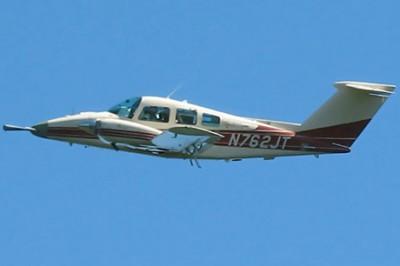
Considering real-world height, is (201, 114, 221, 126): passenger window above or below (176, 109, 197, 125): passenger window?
below

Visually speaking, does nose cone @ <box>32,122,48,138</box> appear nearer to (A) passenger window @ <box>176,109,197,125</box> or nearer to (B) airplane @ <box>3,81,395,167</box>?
(B) airplane @ <box>3,81,395,167</box>

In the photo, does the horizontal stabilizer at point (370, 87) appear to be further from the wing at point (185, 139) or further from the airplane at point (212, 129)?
the wing at point (185, 139)

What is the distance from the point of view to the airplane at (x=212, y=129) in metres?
44.4

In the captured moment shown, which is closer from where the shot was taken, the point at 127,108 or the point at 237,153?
the point at 127,108

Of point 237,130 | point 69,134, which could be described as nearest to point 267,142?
point 237,130

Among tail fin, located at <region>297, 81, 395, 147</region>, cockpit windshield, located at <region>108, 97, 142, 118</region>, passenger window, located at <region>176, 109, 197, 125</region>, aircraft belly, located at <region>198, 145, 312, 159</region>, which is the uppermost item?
cockpit windshield, located at <region>108, 97, 142, 118</region>

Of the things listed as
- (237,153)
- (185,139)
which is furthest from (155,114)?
(237,153)

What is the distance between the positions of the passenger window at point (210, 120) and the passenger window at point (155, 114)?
1319mm

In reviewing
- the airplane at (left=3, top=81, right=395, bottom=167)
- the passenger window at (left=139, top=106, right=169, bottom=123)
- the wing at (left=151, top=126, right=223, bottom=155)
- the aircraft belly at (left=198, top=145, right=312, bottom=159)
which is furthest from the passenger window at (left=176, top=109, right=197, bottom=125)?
the aircraft belly at (left=198, top=145, right=312, bottom=159)

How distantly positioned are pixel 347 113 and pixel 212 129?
5159 mm

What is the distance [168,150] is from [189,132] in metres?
1.89

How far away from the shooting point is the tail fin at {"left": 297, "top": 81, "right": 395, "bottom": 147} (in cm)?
4628

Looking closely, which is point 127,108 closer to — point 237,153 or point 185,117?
point 185,117

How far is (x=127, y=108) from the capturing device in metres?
45.3
